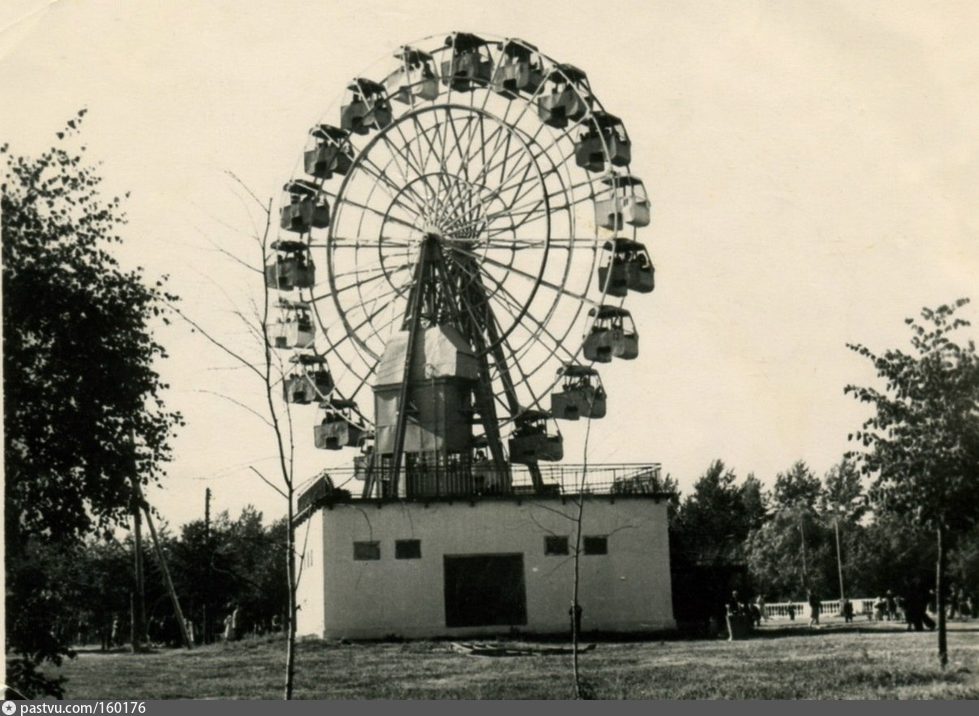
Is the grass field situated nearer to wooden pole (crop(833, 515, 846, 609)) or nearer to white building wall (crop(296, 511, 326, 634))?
white building wall (crop(296, 511, 326, 634))

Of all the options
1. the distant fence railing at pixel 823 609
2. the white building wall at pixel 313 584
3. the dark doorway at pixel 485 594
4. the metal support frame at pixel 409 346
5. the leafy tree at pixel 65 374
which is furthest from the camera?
the distant fence railing at pixel 823 609

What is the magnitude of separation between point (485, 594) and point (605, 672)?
7502 mm

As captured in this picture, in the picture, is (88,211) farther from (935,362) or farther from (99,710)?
(935,362)

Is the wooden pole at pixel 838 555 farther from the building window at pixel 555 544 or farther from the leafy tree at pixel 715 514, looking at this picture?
the building window at pixel 555 544

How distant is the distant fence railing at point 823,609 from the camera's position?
3769 centimetres

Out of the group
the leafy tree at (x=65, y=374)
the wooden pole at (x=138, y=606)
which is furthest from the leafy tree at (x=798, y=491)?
the leafy tree at (x=65, y=374)

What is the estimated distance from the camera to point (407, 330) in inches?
1196

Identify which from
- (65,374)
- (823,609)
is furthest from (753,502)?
(65,374)

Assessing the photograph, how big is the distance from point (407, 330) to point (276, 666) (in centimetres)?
1039

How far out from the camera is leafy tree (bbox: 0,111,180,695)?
17469 millimetres

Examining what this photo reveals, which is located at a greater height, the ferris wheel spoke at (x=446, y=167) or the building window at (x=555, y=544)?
the ferris wheel spoke at (x=446, y=167)

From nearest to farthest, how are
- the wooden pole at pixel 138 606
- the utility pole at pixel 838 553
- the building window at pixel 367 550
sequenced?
the building window at pixel 367 550 → the wooden pole at pixel 138 606 → the utility pole at pixel 838 553

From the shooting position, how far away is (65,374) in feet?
58.5

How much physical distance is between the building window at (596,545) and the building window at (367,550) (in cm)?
440
